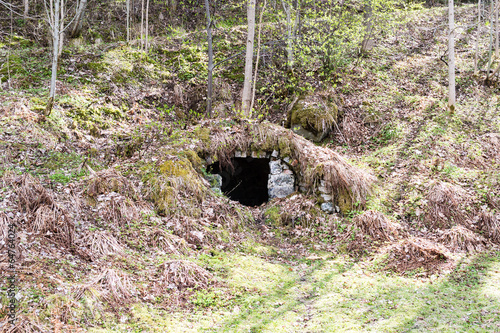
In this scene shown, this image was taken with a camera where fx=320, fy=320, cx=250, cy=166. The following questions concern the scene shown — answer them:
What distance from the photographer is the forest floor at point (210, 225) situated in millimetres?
3811

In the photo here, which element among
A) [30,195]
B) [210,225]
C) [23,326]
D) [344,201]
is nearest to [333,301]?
[210,225]

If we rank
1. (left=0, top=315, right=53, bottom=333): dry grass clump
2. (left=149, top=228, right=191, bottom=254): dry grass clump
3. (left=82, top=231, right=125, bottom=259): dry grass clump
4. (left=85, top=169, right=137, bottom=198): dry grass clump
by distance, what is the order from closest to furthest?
(left=0, top=315, right=53, bottom=333): dry grass clump
(left=82, top=231, right=125, bottom=259): dry grass clump
(left=149, top=228, right=191, bottom=254): dry grass clump
(left=85, top=169, right=137, bottom=198): dry grass clump

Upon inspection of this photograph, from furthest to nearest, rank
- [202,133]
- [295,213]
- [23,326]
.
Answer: [202,133], [295,213], [23,326]

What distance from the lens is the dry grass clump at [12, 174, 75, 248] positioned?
4.50 m

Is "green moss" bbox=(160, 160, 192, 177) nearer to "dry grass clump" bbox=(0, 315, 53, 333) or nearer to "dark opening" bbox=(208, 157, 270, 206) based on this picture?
"dark opening" bbox=(208, 157, 270, 206)

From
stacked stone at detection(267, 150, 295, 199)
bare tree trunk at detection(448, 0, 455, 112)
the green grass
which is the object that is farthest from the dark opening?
bare tree trunk at detection(448, 0, 455, 112)

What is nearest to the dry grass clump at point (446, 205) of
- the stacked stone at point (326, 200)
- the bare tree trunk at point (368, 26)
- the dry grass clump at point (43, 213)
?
the stacked stone at point (326, 200)

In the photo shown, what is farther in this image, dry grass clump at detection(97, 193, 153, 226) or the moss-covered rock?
the moss-covered rock

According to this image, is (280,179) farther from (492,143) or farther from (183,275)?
(492,143)

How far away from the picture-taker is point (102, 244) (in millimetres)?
4684

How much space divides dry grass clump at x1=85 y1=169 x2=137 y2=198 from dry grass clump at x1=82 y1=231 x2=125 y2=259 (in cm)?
112

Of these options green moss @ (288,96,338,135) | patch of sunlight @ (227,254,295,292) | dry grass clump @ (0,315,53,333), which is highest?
green moss @ (288,96,338,135)

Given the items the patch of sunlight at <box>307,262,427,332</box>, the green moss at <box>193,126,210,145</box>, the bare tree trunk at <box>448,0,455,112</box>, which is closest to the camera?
the patch of sunlight at <box>307,262,427,332</box>

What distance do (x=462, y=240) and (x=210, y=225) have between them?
15.4ft
